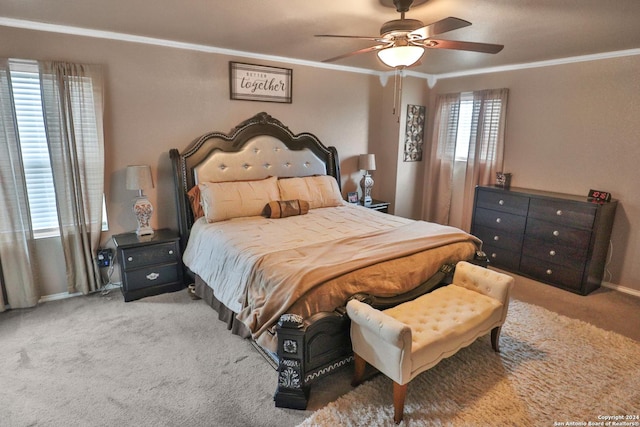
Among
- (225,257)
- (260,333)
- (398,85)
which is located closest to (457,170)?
(398,85)

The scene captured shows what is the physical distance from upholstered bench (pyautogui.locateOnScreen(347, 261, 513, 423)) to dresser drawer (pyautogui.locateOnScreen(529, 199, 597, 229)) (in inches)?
64.2

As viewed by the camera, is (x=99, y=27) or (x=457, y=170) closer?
(x=99, y=27)

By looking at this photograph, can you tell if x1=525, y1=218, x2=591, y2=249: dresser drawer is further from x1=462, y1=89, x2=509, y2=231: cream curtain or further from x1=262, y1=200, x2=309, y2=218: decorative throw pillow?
x1=262, y1=200, x2=309, y2=218: decorative throw pillow

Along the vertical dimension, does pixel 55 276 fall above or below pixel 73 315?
above

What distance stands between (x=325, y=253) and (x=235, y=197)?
1.37 meters

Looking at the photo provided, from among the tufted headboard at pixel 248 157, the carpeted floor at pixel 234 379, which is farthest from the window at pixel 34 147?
the tufted headboard at pixel 248 157

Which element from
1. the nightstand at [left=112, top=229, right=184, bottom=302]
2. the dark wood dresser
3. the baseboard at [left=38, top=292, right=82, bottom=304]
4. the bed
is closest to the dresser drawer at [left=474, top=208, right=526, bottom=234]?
the dark wood dresser

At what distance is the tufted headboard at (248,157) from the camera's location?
11.8ft

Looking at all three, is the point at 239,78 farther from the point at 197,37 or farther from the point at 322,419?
the point at 322,419

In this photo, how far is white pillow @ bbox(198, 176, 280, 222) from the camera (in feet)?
11.1

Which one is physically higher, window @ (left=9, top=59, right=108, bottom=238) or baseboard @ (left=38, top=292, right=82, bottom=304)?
window @ (left=9, top=59, right=108, bottom=238)

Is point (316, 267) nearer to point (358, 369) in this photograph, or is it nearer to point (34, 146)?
point (358, 369)

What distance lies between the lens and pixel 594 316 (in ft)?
10.3

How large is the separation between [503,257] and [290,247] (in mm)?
2810
